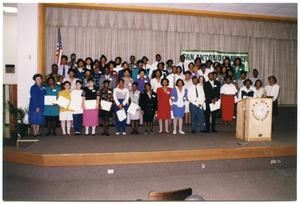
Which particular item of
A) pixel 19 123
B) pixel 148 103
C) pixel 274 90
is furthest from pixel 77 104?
pixel 274 90

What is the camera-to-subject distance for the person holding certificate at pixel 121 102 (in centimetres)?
612

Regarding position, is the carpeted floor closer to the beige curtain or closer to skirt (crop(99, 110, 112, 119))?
skirt (crop(99, 110, 112, 119))

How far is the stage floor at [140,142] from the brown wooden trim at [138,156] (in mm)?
118

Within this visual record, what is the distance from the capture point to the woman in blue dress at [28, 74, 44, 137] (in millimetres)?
6039

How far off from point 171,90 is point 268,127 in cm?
206

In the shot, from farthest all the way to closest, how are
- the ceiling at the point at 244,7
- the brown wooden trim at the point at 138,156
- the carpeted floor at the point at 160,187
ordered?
the ceiling at the point at 244,7, the brown wooden trim at the point at 138,156, the carpeted floor at the point at 160,187

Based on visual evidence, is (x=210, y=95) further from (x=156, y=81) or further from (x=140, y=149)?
(x=140, y=149)

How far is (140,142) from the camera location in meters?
5.46

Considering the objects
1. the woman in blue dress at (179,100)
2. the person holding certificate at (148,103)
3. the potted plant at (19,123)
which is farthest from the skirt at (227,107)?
the potted plant at (19,123)

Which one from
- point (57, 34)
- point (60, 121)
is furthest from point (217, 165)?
point (57, 34)

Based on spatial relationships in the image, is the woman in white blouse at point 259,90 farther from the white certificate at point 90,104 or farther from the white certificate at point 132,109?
the white certificate at point 90,104

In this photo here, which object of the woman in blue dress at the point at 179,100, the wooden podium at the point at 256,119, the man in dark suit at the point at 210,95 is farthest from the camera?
the man in dark suit at the point at 210,95

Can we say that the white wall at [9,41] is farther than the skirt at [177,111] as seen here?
Yes

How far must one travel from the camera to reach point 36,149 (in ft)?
16.0
